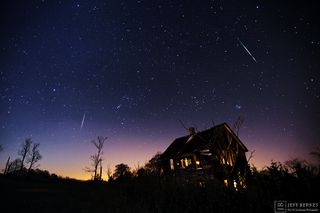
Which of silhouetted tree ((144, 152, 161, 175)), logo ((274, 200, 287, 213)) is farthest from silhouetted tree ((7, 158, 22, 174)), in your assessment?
logo ((274, 200, 287, 213))

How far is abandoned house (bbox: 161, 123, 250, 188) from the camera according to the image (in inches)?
1073

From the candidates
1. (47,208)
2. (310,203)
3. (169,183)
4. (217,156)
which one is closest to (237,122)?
(169,183)

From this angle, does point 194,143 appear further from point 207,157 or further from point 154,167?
point 154,167

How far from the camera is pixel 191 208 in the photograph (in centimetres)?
806

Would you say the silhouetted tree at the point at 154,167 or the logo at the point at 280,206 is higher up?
the silhouetted tree at the point at 154,167

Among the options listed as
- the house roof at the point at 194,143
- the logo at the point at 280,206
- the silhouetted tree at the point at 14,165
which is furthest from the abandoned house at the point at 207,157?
the silhouetted tree at the point at 14,165

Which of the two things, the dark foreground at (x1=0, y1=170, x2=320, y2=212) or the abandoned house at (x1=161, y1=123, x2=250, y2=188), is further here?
the abandoned house at (x1=161, y1=123, x2=250, y2=188)

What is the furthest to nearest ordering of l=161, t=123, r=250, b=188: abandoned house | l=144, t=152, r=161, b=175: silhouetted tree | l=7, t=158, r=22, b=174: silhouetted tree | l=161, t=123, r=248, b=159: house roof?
l=7, t=158, r=22, b=174: silhouetted tree < l=161, t=123, r=248, b=159: house roof < l=161, t=123, r=250, b=188: abandoned house < l=144, t=152, r=161, b=175: silhouetted tree

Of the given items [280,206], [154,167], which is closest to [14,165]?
[154,167]

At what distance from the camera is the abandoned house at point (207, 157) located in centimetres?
2725

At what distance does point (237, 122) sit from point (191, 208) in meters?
9.95

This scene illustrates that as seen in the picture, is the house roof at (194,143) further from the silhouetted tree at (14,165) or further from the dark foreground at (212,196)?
the silhouetted tree at (14,165)

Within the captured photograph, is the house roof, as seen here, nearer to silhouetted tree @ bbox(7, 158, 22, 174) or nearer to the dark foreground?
the dark foreground

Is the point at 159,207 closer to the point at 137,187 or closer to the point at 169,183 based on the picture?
the point at 169,183
